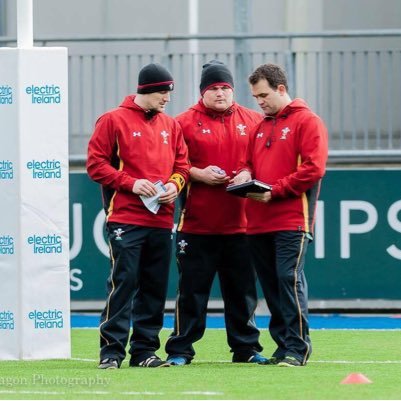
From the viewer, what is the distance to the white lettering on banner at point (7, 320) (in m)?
10.2

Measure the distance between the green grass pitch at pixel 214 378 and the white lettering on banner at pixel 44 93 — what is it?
1.84 meters

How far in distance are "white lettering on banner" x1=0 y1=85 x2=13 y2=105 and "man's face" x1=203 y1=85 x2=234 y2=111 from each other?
1.37 meters

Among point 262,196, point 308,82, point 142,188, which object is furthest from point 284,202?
point 308,82

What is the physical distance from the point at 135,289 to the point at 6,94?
1692mm

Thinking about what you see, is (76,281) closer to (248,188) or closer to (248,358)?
(248,358)

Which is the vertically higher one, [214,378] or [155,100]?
[155,100]

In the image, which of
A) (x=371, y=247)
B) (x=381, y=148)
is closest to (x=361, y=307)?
(x=371, y=247)

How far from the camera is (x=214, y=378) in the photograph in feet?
29.1

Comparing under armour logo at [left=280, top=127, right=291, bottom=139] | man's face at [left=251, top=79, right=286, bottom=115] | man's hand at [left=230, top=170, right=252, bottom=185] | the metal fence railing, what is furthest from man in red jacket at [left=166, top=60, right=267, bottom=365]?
the metal fence railing

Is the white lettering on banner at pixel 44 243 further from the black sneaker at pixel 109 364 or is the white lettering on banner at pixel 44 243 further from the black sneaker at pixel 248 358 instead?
the black sneaker at pixel 248 358

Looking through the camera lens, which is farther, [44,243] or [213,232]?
[44,243]

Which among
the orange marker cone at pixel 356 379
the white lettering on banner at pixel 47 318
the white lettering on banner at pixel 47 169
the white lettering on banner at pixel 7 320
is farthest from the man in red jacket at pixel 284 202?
the white lettering on banner at pixel 7 320

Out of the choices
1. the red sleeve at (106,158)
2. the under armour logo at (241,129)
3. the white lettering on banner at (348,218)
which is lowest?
the white lettering on banner at (348,218)

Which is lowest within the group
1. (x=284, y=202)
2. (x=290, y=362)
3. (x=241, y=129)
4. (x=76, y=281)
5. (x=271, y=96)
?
(x=76, y=281)
